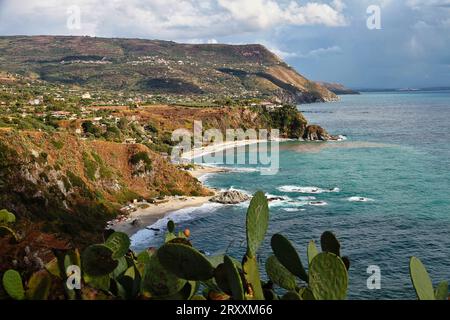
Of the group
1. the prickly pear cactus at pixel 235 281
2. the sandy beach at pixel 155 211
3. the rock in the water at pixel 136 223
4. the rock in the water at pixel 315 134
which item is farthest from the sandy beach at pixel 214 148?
the prickly pear cactus at pixel 235 281

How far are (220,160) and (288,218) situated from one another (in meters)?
49.0

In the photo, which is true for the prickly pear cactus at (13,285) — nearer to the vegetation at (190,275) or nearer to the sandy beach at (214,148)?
the vegetation at (190,275)

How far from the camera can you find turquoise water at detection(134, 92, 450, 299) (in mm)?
38594

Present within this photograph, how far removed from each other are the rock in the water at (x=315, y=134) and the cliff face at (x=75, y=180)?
66.4 meters

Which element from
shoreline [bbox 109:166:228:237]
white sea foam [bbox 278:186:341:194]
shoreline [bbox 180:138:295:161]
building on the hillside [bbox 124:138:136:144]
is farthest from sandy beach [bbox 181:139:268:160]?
white sea foam [bbox 278:186:341:194]

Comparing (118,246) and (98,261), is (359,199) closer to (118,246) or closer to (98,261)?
(118,246)

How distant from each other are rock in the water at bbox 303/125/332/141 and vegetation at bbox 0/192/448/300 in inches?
4903

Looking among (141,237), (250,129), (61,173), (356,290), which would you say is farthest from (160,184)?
(250,129)

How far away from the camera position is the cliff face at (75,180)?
4416 cm

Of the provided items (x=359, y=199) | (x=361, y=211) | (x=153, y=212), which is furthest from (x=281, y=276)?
(x=359, y=199)

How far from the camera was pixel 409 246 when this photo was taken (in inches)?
1647

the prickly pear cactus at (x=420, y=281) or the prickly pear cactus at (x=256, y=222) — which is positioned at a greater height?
the prickly pear cactus at (x=256, y=222)

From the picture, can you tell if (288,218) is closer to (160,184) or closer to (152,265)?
(160,184)

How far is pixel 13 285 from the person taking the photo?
183 inches
